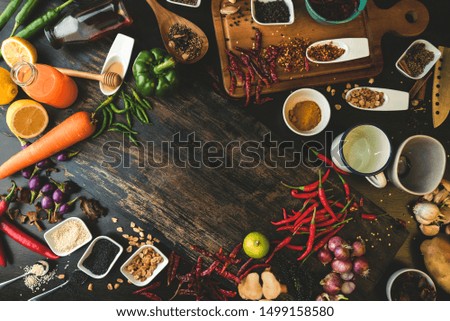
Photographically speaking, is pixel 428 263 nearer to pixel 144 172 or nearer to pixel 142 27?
pixel 144 172

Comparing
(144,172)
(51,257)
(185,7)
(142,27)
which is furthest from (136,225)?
(185,7)

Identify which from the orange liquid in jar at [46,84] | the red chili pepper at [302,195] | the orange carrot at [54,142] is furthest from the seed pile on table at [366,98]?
the orange liquid in jar at [46,84]

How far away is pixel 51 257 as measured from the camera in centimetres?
230

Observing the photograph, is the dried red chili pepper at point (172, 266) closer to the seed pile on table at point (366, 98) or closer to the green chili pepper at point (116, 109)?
the green chili pepper at point (116, 109)

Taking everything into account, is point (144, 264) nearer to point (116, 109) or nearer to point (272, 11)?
point (116, 109)

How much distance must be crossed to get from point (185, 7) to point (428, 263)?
82.7 inches

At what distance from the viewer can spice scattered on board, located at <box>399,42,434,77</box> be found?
2.40 metres

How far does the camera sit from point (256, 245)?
220 cm

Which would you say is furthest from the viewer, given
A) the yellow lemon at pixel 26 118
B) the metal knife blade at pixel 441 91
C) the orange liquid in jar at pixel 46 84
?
the metal knife blade at pixel 441 91

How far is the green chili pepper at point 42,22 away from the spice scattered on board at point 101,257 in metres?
1.27

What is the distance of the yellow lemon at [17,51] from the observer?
2.24m

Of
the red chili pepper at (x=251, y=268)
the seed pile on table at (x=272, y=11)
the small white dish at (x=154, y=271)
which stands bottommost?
the red chili pepper at (x=251, y=268)

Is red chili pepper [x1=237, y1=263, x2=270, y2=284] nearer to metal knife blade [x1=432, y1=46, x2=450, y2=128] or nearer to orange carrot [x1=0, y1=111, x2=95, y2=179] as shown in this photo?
orange carrot [x1=0, y1=111, x2=95, y2=179]

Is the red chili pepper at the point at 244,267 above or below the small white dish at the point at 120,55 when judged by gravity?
below
